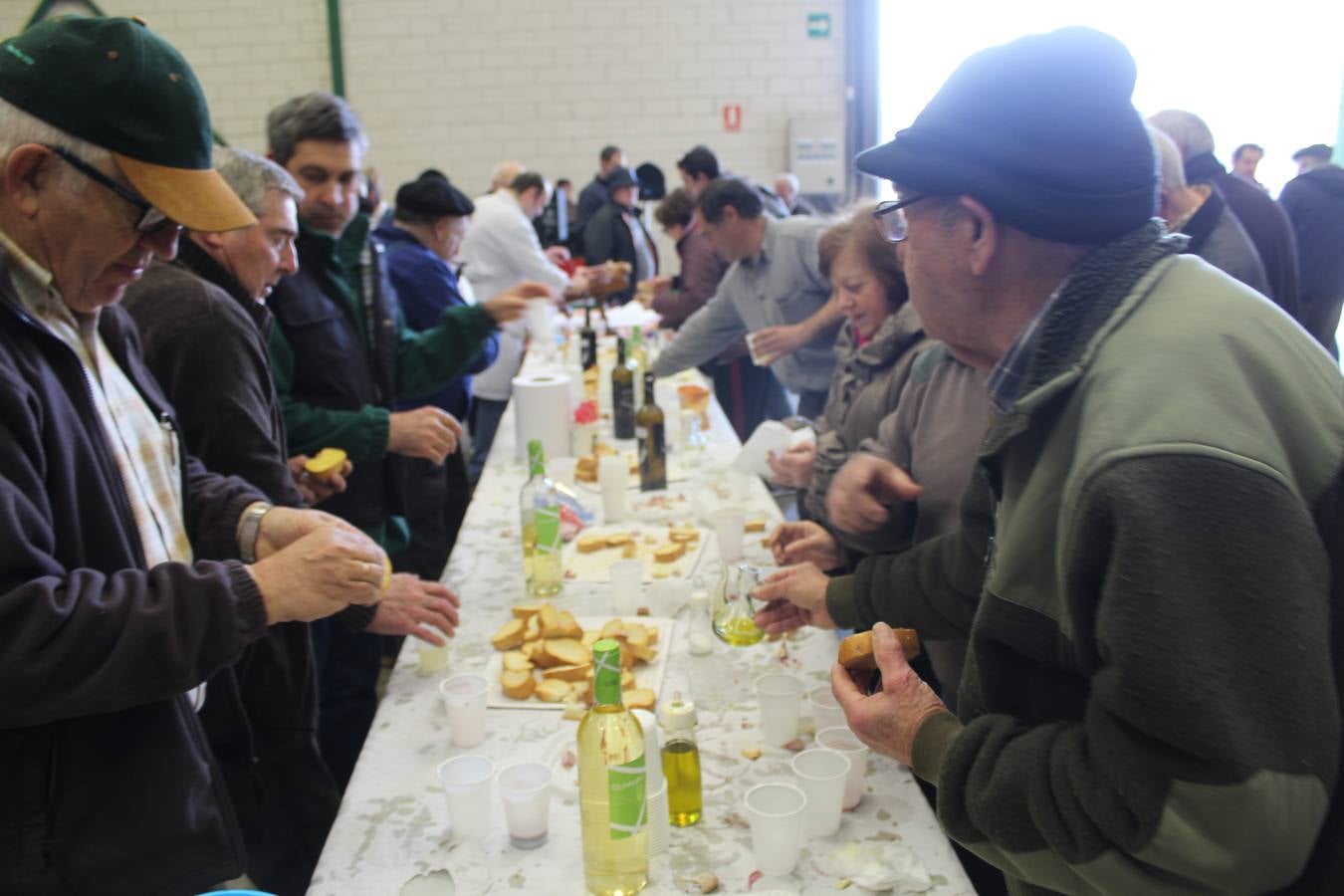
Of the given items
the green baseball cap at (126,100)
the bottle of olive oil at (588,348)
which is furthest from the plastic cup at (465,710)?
the bottle of olive oil at (588,348)

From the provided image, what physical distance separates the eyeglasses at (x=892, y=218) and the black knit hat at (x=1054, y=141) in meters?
0.09

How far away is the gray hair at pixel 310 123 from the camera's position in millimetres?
2939

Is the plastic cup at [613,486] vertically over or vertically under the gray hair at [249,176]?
under

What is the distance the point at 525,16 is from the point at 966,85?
9.25m

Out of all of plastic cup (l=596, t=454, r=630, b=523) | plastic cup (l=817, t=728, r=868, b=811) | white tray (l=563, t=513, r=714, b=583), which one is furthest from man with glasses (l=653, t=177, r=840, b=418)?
plastic cup (l=817, t=728, r=868, b=811)

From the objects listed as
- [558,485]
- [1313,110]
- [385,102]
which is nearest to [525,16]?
[385,102]

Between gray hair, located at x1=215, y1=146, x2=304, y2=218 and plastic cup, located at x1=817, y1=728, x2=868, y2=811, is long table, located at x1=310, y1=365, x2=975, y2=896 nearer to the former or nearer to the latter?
plastic cup, located at x1=817, y1=728, x2=868, y2=811

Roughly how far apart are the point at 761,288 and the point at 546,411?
1.61 meters

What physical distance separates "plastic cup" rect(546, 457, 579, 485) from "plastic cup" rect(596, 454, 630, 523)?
0.41 metres

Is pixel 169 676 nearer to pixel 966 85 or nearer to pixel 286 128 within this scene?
pixel 966 85

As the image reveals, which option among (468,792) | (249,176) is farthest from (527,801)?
(249,176)

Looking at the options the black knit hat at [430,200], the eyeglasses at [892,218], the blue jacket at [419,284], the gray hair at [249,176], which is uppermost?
the gray hair at [249,176]

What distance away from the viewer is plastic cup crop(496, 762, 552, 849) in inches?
56.0

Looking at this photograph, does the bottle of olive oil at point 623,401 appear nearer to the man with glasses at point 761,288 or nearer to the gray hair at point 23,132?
the man with glasses at point 761,288
